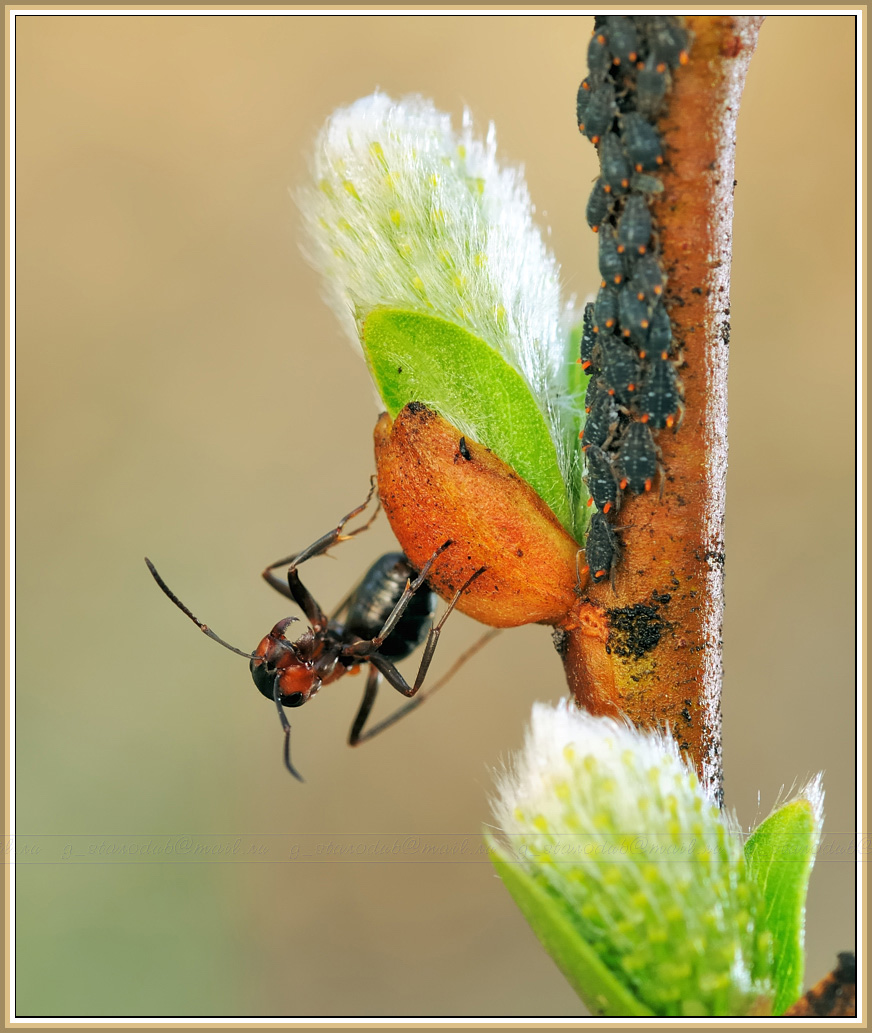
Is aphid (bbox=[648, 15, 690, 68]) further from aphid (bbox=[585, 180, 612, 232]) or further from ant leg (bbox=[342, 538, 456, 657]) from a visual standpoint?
ant leg (bbox=[342, 538, 456, 657])

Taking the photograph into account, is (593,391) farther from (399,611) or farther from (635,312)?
(399,611)

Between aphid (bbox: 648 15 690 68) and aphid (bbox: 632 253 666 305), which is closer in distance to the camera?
aphid (bbox: 648 15 690 68)

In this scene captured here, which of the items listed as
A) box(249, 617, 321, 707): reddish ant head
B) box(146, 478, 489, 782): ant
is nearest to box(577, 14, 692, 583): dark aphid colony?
box(146, 478, 489, 782): ant

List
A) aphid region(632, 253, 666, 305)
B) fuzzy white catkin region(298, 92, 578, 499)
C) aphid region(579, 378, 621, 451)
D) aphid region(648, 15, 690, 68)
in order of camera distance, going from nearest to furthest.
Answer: aphid region(648, 15, 690, 68)
aphid region(632, 253, 666, 305)
aphid region(579, 378, 621, 451)
fuzzy white catkin region(298, 92, 578, 499)

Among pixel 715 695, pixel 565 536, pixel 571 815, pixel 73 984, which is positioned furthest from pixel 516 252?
pixel 73 984

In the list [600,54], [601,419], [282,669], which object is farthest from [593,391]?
[282,669]

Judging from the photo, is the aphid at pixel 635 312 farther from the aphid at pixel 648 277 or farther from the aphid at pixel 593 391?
the aphid at pixel 593 391
